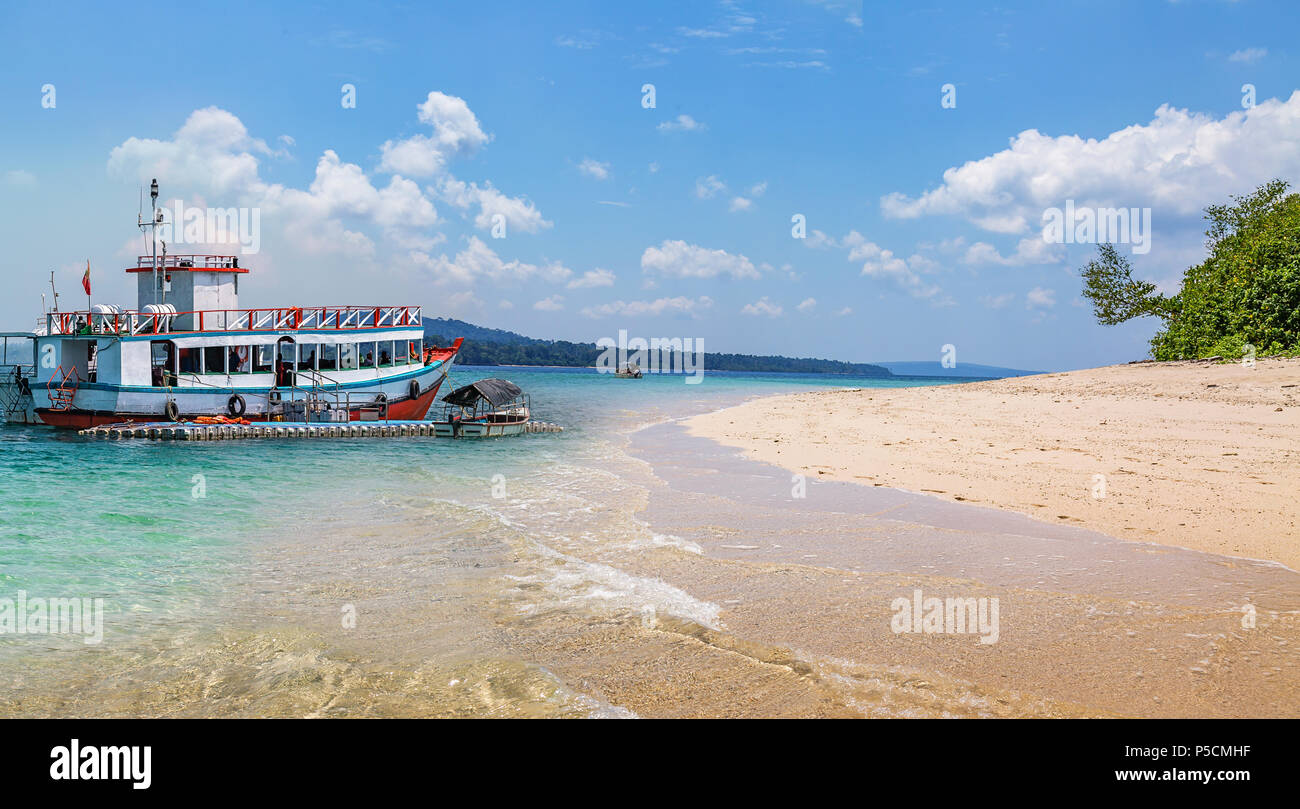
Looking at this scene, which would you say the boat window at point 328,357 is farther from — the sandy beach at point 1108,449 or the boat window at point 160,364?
the sandy beach at point 1108,449

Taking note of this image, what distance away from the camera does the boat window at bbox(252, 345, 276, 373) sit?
37.9m

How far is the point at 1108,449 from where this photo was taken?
19.3 meters

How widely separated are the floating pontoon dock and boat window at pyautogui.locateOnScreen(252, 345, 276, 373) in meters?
4.22

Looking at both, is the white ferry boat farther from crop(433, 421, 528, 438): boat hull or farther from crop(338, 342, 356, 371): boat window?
crop(433, 421, 528, 438): boat hull

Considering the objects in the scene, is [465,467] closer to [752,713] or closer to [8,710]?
[8,710]

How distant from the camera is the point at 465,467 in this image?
24.2 m

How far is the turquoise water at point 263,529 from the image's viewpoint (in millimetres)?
9883

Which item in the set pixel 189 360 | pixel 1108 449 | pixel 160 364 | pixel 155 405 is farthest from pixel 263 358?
pixel 1108 449

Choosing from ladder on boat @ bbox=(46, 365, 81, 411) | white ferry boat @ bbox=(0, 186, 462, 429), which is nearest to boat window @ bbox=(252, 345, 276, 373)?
white ferry boat @ bbox=(0, 186, 462, 429)

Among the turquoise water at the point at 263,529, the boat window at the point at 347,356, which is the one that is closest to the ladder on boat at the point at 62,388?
the turquoise water at the point at 263,529

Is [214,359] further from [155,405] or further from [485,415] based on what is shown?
[485,415]
